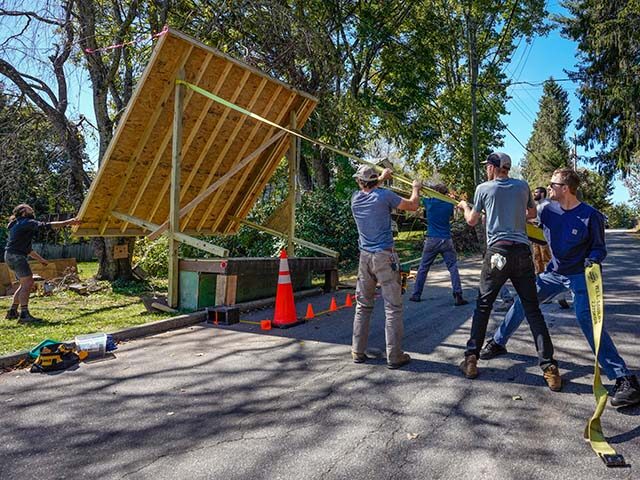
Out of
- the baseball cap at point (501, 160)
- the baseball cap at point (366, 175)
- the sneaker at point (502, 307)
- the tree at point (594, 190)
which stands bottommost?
the sneaker at point (502, 307)

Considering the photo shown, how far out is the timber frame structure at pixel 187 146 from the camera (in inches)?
289

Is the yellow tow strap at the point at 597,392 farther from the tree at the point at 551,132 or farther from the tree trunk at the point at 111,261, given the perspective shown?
the tree at the point at 551,132

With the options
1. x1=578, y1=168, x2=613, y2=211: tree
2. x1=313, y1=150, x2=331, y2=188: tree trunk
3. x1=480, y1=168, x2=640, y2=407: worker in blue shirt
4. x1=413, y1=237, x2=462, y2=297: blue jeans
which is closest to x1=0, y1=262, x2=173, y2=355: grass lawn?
x1=413, y1=237, x2=462, y2=297: blue jeans

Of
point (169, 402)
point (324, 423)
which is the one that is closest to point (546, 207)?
point (324, 423)

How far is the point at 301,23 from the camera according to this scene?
1073 cm

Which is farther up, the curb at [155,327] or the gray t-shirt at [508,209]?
the gray t-shirt at [508,209]

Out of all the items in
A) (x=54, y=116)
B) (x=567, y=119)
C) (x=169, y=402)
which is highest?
(x=567, y=119)

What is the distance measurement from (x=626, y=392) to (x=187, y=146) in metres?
7.26

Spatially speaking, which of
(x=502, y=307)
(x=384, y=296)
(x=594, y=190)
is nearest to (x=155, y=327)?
(x=384, y=296)

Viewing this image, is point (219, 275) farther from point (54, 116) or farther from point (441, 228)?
point (54, 116)

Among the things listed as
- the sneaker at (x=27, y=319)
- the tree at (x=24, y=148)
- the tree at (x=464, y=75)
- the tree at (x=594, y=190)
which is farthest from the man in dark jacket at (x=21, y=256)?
the tree at (x=594, y=190)

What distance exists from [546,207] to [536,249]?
13.5 feet

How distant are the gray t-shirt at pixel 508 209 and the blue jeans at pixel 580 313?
44cm

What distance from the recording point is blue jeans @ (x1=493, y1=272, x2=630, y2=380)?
3555 millimetres
